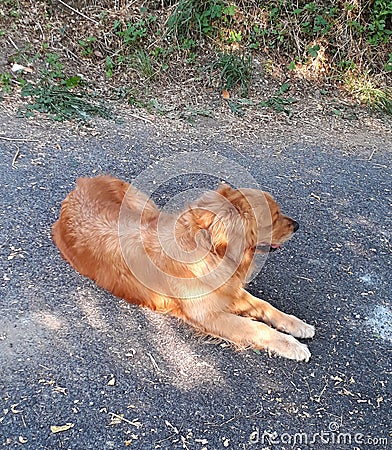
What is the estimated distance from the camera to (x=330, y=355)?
2.92m

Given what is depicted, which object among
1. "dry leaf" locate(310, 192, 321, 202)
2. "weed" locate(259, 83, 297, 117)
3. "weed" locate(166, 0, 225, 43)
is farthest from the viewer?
"weed" locate(166, 0, 225, 43)

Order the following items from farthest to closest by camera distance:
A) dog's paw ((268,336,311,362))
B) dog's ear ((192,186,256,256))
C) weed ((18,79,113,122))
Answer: weed ((18,79,113,122)) < dog's paw ((268,336,311,362)) < dog's ear ((192,186,256,256))

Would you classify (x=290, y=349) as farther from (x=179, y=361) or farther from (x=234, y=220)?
(x=234, y=220)

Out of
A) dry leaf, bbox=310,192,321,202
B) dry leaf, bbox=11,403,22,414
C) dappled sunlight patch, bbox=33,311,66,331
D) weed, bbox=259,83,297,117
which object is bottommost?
dry leaf, bbox=11,403,22,414

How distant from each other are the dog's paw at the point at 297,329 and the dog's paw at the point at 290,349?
10 centimetres

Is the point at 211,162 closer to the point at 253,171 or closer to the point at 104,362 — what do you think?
the point at 253,171

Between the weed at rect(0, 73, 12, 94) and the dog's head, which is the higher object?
the dog's head

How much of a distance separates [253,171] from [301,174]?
0.43 meters

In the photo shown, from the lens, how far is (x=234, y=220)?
8.76ft

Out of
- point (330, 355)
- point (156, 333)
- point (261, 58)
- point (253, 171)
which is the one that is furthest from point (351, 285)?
point (261, 58)

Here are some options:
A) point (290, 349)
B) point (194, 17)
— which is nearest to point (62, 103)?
point (194, 17)

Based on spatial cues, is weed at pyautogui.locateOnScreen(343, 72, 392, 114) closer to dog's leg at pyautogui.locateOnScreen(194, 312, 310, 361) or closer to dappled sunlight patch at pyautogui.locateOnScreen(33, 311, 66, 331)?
dog's leg at pyautogui.locateOnScreen(194, 312, 310, 361)

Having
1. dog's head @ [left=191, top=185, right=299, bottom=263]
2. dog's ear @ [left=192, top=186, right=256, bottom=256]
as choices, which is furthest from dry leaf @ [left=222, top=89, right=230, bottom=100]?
dog's ear @ [left=192, top=186, right=256, bottom=256]

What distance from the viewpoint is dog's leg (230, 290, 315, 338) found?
2.98 meters
